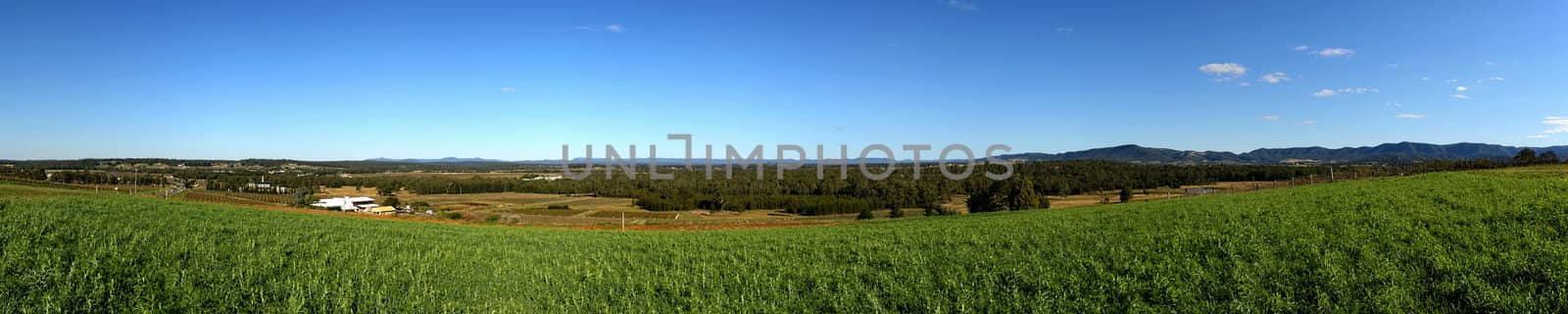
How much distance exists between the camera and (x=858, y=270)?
11.9m

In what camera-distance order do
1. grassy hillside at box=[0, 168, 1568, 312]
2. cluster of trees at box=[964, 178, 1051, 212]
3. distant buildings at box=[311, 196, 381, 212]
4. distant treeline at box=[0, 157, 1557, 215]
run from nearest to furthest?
1. grassy hillside at box=[0, 168, 1568, 312]
2. cluster of trees at box=[964, 178, 1051, 212]
3. distant buildings at box=[311, 196, 381, 212]
4. distant treeline at box=[0, 157, 1557, 215]

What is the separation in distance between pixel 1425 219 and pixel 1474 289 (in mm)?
7445

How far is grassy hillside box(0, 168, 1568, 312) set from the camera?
8.01 metres

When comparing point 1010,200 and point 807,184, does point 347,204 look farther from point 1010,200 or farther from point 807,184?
point 1010,200

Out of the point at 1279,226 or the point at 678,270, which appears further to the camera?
the point at 1279,226

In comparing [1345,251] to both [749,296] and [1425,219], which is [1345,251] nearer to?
[1425,219]

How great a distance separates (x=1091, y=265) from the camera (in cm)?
1123

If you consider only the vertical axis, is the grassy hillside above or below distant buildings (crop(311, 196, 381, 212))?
above

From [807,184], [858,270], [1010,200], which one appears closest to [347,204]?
[807,184]

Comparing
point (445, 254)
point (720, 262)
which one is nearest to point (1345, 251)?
point (720, 262)

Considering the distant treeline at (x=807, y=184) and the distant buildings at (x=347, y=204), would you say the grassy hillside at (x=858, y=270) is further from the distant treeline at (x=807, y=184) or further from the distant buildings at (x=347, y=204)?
the distant buildings at (x=347, y=204)

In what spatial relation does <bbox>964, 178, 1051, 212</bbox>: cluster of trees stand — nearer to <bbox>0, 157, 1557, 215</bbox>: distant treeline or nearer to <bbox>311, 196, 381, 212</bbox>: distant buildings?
<bbox>0, 157, 1557, 215</bbox>: distant treeline

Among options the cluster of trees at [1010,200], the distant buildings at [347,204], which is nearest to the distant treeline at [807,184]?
the cluster of trees at [1010,200]

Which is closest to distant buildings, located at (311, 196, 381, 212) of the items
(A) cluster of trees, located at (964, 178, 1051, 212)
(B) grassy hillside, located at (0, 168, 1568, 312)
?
(B) grassy hillside, located at (0, 168, 1568, 312)
